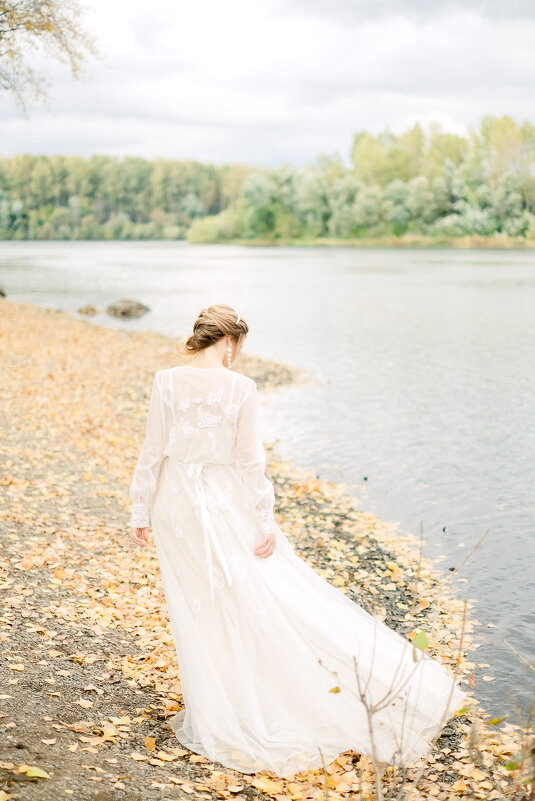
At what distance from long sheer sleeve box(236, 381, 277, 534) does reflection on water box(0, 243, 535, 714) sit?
9.88 feet

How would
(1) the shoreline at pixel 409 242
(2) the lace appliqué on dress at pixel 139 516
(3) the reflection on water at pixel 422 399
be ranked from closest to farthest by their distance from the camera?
(2) the lace appliqué on dress at pixel 139 516 < (3) the reflection on water at pixel 422 399 < (1) the shoreline at pixel 409 242

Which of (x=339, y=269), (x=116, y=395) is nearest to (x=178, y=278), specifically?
(x=339, y=269)

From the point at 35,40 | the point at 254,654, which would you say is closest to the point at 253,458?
the point at 254,654

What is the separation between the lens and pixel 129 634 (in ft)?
21.9

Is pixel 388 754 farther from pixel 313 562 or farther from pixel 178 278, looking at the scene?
pixel 178 278

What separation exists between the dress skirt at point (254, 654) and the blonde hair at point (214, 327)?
716mm

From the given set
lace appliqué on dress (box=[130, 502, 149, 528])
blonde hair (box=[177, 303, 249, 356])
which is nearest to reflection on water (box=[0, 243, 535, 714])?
lace appliqué on dress (box=[130, 502, 149, 528])

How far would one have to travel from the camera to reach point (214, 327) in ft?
14.9

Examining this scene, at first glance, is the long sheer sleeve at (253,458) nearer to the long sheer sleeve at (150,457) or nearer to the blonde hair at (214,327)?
the blonde hair at (214,327)

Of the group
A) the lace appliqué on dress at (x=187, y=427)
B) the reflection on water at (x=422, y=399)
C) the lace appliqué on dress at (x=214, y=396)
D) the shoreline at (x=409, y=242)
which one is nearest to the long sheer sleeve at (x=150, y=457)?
the lace appliqué on dress at (x=187, y=427)

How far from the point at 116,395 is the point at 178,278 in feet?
157

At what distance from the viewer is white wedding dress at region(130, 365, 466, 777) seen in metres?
4.63

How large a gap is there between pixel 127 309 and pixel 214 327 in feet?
115

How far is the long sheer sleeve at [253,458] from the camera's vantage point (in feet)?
15.2
